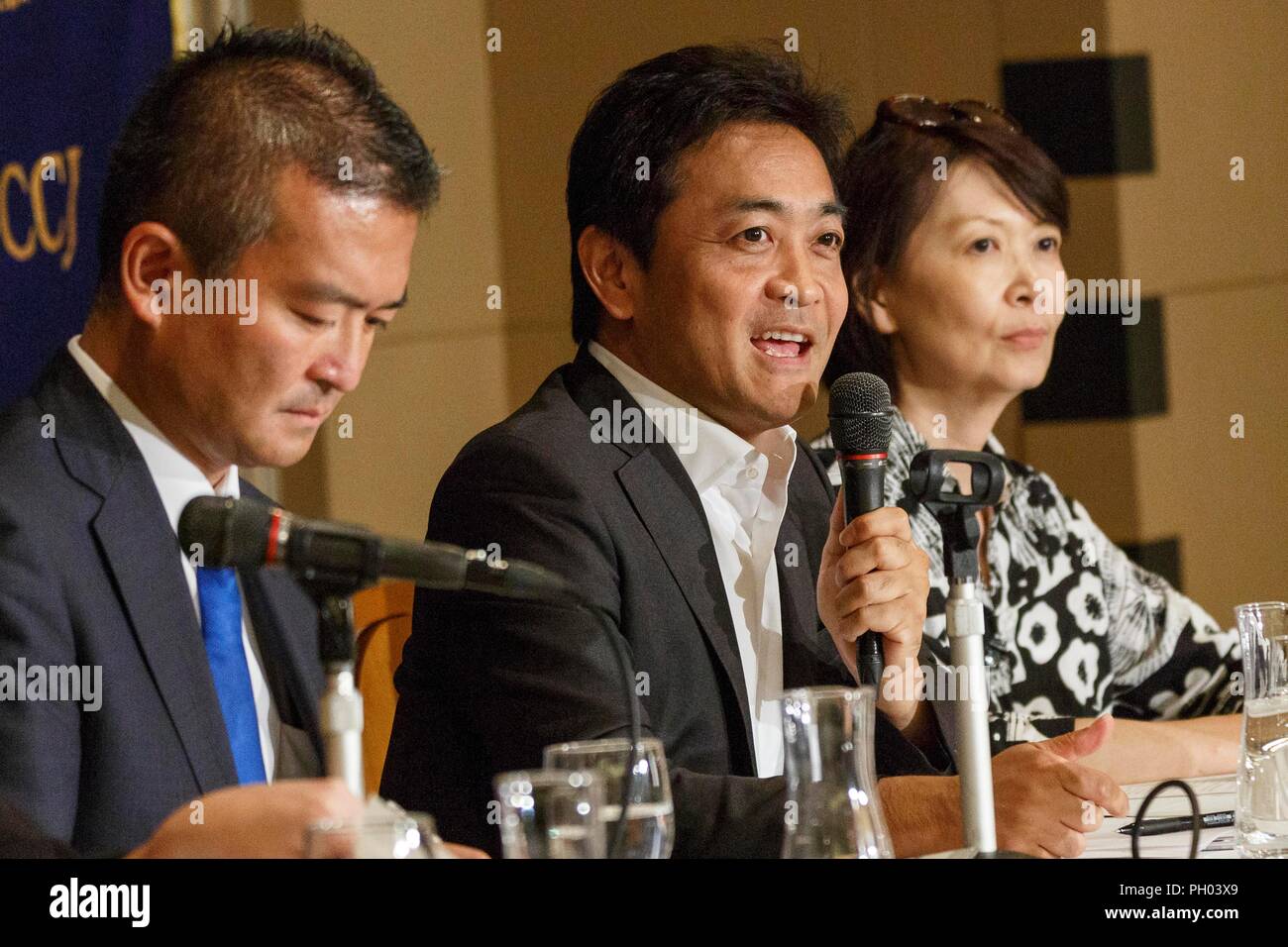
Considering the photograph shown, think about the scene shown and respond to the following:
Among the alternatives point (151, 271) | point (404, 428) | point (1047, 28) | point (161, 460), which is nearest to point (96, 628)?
point (161, 460)

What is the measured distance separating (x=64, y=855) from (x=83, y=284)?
1213 millimetres

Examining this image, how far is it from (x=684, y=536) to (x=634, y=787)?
73 cm

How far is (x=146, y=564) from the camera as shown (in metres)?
1.56

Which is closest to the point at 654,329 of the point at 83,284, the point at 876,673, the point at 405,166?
the point at 405,166

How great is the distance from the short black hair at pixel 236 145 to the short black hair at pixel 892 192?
1076 mm

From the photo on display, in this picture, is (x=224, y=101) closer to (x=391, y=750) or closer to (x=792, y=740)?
(x=391, y=750)

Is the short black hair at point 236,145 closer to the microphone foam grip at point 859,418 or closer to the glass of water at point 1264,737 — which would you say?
the microphone foam grip at point 859,418

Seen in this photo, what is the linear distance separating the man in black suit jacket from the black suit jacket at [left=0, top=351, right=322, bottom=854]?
32cm

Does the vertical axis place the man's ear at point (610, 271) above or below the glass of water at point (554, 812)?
above

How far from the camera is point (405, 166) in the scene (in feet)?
5.76

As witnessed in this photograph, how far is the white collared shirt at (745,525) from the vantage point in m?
1.91

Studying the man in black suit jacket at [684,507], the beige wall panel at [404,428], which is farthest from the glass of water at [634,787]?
the beige wall panel at [404,428]

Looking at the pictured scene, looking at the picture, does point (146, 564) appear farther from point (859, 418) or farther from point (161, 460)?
point (859, 418)

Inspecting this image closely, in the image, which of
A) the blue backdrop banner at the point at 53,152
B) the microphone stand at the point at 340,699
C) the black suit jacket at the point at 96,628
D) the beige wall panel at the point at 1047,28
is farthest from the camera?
the beige wall panel at the point at 1047,28
